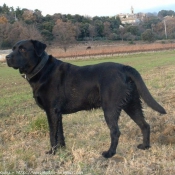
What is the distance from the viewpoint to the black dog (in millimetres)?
4918

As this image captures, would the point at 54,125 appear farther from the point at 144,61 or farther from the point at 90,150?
the point at 144,61

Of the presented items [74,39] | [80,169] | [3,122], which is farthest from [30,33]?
[80,169]

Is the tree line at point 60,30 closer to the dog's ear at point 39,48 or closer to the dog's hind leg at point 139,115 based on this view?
the dog's ear at point 39,48

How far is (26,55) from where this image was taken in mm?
5207

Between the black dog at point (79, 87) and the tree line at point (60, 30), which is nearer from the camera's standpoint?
the black dog at point (79, 87)

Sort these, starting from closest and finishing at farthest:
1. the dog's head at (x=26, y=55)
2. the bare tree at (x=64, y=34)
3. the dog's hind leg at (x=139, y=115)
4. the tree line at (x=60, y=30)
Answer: the dog's head at (x=26, y=55) < the dog's hind leg at (x=139, y=115) < the tree line at (x=60, y=30) < the bare tree at (x=64, y=34)

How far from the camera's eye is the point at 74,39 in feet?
332

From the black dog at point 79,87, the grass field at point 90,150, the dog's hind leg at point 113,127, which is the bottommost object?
the grass field at point 90,150

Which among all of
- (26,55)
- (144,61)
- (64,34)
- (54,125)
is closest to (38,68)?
(26,55)

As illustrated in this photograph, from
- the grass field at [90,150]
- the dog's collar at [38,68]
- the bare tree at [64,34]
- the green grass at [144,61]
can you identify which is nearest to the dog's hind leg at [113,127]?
the grass field at [90,150]

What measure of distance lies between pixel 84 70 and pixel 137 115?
1201 millimetres

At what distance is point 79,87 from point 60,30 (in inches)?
3899

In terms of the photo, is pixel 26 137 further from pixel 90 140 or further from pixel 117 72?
pixel 117 72

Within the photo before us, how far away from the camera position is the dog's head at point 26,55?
16.8 ft
